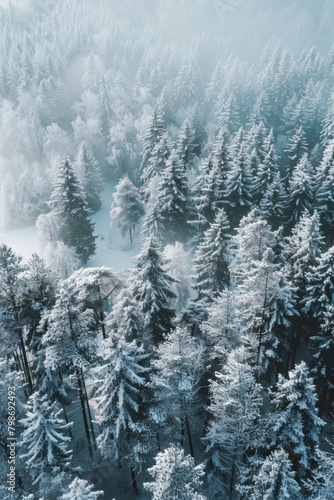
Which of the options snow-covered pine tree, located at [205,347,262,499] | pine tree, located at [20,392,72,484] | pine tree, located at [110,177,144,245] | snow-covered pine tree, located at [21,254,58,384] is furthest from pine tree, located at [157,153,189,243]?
pine tree, located at [20,392,72,484]

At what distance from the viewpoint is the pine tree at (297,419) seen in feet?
55.5

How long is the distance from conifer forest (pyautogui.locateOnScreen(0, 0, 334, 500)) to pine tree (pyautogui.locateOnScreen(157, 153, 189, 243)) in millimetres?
267

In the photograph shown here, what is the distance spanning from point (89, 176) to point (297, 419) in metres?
52.1

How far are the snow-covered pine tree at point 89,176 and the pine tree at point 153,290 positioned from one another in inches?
1529

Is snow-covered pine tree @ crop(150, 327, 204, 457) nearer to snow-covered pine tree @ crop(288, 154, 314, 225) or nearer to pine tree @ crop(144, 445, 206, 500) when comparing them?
pine tree @ crop(144, 445, 206, 500)

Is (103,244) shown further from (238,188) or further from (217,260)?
(217,260)

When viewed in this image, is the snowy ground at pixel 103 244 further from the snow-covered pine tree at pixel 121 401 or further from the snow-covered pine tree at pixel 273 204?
the snow-covered pine tree at pixel 121 401

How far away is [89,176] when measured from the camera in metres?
60.5

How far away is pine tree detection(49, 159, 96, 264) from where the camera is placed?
45.2 m

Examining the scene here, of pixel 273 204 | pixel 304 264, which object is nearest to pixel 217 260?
pixel 304 264

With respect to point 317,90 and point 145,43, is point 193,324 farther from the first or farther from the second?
point 145,43

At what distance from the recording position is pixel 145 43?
12362 centimetres

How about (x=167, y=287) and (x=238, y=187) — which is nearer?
(x=167, y=287)

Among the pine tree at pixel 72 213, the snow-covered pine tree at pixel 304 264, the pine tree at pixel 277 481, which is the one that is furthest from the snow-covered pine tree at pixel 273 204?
the pine tree at pixel 277 481
